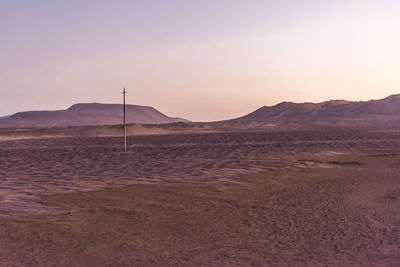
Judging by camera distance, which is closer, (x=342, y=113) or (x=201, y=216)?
(x=201, y=216)

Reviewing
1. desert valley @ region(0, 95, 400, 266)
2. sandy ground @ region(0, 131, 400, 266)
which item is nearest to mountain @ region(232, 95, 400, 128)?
desert valley @ region(0, 95, 400, 266)

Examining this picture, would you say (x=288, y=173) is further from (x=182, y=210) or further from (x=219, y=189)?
(x=182, y=210)

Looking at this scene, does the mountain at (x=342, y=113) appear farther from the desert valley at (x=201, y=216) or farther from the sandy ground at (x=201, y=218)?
the sandy ground at (x=201, y=218)

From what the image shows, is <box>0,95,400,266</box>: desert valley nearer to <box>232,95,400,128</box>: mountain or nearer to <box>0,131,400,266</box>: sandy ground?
<box>0,131,400,266</box>: sandy ground

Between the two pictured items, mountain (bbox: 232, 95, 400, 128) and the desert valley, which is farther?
mountain (bbox: 232, 95, 400, 128)

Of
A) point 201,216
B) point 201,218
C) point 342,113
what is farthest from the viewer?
point 342,113

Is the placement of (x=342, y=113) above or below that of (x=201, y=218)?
above

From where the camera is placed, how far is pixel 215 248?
647 centimetres

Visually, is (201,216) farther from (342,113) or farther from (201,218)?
(342,113)

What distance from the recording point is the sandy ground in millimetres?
6160

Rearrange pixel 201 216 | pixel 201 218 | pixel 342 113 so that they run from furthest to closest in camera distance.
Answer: pixel 342 113, pixel 201 216, pixel 201 218

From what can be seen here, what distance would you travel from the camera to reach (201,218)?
8.38 metres

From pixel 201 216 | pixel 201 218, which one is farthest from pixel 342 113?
pixel 201 218

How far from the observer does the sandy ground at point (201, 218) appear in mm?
6160
